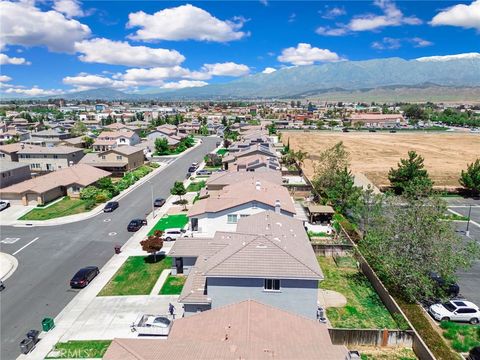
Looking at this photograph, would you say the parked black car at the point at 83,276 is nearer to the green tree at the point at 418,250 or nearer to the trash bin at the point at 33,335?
the trash bin at the point at 33,335

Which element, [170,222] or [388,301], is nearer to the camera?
[388,301]

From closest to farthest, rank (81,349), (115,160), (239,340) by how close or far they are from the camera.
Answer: (239,340) → (81,349) → (115,160)

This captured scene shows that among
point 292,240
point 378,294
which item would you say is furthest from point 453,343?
point 292,240

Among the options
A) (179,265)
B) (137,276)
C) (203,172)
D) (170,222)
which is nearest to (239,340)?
(179,265)

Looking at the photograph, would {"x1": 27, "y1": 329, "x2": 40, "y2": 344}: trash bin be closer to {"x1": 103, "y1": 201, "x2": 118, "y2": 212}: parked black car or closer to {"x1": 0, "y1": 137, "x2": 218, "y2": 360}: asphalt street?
{"x1": 0, "y1": 137, "x2": 218, "y2": 360}: asphalt street

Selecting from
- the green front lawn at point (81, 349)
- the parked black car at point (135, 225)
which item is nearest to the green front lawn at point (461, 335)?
the green front lawn at point (81, 349)

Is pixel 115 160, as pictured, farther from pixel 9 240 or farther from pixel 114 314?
pixel 114 314
